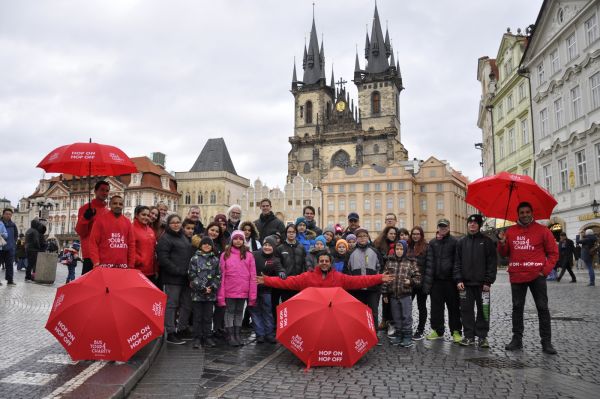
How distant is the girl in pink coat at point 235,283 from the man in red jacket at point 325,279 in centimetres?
26

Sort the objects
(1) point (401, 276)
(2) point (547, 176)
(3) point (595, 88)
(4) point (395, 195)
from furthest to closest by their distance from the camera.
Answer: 1. (4) point (395, 195)
2. (2) point (547, 176)
3. (3) point (595, 88)
4. (1) point (401, 276)

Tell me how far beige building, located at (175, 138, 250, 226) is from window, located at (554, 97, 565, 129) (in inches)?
2015

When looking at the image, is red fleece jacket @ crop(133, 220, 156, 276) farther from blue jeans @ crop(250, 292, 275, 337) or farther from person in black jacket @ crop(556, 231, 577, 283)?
person in black jacket @ crop(556, 231, 577, 283)

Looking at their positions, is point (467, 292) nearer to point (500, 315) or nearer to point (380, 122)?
point (500, 315)

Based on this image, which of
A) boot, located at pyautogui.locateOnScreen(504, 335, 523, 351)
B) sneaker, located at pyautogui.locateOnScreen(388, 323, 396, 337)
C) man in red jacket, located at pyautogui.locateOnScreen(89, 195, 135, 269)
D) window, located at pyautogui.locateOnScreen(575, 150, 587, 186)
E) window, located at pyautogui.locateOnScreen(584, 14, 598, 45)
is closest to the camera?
man in red jacket, located at pyautogui.locateOnScreen(89, 195, 135, 269)

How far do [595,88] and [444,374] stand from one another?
1888 centimetres

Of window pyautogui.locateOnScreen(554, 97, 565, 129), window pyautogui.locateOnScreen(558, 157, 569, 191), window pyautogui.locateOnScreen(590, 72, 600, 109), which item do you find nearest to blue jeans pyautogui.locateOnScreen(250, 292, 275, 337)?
window pyautogui.locateOnScreen(590, 72, 600, 109)

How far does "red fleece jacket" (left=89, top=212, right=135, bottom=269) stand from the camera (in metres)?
6.11

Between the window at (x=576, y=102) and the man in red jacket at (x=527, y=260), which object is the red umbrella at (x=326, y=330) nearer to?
the man in red jacket at (x=527, y=260)

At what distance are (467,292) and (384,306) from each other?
1.68 meters

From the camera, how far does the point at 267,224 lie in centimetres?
873

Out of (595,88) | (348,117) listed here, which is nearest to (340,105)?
(348,117)

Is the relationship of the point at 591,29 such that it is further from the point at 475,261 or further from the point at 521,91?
the point at 475,261

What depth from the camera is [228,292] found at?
22.0 ft
